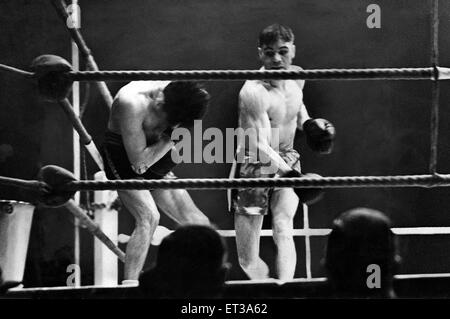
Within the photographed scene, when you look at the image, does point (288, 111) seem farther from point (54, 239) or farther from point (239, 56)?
point (54, 239)

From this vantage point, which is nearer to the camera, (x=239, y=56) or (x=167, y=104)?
(x=167, y=104)

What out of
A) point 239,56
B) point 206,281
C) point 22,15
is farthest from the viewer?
point 239,56

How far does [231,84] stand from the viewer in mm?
1874

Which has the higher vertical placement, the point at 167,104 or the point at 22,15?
the point at 22,15

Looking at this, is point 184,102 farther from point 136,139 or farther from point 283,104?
point 283,104

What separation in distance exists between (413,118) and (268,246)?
19.3 inches

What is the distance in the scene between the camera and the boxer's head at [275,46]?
5.74 ft

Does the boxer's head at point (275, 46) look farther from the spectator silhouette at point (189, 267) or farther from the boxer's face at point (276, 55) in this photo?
the spectator silhouette at point (189, 267)

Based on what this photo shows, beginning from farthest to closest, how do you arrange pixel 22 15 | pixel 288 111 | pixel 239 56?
pixel 288 111
pixel 239 56
pixel 22 15

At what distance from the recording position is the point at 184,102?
164 cm

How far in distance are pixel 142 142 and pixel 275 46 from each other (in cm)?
36

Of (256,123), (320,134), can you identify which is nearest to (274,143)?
(256,123)

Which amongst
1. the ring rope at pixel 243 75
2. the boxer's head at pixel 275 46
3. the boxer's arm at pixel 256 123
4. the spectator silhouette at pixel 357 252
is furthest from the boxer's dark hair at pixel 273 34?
the spectator silhouette at pixel 357 252
